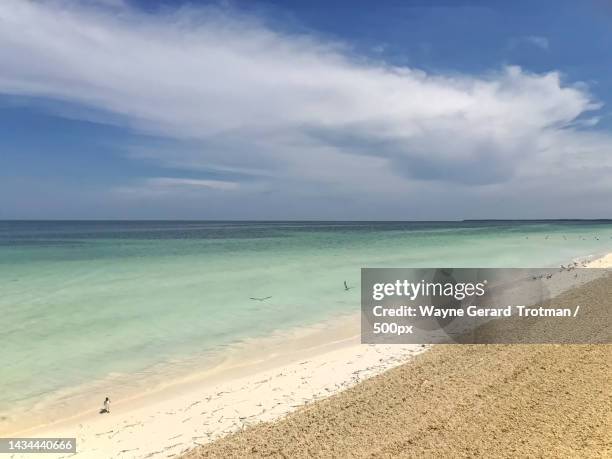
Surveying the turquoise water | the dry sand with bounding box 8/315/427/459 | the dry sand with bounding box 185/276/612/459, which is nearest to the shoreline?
the dry sand with bounding box 8/315/427/459

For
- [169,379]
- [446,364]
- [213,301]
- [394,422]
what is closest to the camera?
[394,422]

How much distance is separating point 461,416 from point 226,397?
361 cm

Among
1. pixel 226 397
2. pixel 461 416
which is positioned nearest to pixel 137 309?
pixel 226 397

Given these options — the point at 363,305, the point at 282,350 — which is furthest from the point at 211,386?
the point at 363,305

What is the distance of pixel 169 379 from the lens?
27.8 ft

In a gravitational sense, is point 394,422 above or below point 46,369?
above

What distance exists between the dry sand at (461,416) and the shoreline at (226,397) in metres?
0.57

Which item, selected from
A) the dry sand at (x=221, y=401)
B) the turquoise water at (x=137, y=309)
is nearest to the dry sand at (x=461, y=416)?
the dry sand at (x=221, y=401)

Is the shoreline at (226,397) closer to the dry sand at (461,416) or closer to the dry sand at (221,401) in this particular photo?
the dry sand at (221,401)

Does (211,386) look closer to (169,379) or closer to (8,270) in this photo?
(169,379)

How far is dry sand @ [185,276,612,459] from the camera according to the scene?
15.4ft

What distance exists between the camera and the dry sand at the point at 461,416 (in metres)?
4.68

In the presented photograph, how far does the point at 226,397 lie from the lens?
23.1 feet

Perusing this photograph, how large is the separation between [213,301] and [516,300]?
10205 millimetres
